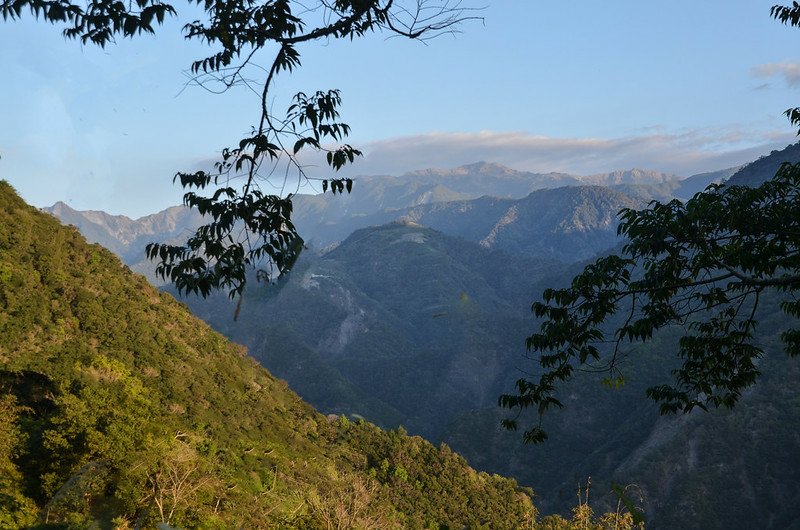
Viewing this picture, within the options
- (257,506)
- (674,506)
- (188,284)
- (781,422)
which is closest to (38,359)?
(257,506)

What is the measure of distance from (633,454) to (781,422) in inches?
1068

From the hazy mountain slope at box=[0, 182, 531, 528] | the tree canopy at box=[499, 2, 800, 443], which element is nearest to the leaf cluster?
the tree canopy at box=[499, 2, 800, 443]

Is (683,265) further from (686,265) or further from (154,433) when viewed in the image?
(154,433)

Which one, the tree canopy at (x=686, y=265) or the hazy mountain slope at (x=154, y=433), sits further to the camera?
the hazy mountain slope at (x=154, y=433)

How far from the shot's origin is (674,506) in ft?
327

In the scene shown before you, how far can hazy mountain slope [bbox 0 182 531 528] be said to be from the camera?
910 inches

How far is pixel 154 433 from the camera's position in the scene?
27297mm

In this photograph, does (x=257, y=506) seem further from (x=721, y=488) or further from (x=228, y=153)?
(x=721, y=488)

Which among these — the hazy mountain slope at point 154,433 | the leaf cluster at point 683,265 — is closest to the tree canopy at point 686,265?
the leaf cluster at point 683,265

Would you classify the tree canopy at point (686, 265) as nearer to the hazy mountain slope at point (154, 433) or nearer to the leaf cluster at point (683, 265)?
the leaf cluster at point (683, 265)

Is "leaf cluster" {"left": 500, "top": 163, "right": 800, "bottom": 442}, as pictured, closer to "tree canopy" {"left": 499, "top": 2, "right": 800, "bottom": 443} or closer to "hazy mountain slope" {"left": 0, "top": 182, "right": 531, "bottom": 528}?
"tree canopy" {"left": 499, "top": 2, "right": 800, "bottom": 443}

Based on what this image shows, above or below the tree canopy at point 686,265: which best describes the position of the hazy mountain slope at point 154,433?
below

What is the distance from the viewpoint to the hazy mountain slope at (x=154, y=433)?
23.1m

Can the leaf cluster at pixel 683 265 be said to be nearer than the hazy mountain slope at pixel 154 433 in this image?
Yes
